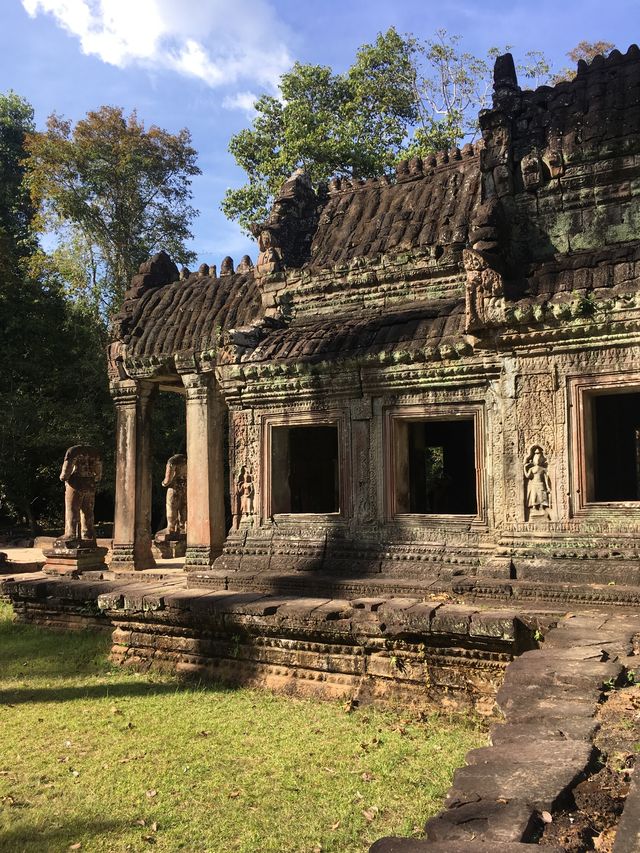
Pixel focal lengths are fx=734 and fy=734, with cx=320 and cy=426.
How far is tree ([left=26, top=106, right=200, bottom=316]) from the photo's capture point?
2695cm

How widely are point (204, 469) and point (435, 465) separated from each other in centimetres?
851

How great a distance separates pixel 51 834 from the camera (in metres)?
4.07

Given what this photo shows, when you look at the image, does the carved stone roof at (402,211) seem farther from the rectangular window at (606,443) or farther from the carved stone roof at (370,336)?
the rectangular window at (606,443)

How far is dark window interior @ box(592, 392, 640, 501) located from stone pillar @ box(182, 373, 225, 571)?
5.96m

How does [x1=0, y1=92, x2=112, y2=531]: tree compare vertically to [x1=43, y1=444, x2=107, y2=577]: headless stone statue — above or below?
above

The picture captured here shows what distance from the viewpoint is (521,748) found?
3637 millimetres

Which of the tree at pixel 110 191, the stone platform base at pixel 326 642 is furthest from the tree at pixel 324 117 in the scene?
the stone platform base at pixel 326 642

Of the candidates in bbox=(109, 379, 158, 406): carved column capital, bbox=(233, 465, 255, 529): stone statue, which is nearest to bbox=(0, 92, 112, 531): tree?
bbox=(109, 379, 158, 406): carved column capital

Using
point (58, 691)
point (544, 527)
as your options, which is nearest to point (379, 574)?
point (544, 527)

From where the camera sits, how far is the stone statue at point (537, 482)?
734cm

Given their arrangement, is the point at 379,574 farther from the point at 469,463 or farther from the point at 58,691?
the point at 469,463

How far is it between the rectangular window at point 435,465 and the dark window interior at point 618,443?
1997mm

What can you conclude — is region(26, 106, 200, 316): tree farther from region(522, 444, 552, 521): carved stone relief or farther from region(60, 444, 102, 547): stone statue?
region(522, 444, 552, 521): carved stone relief

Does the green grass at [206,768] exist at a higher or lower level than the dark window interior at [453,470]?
lower
